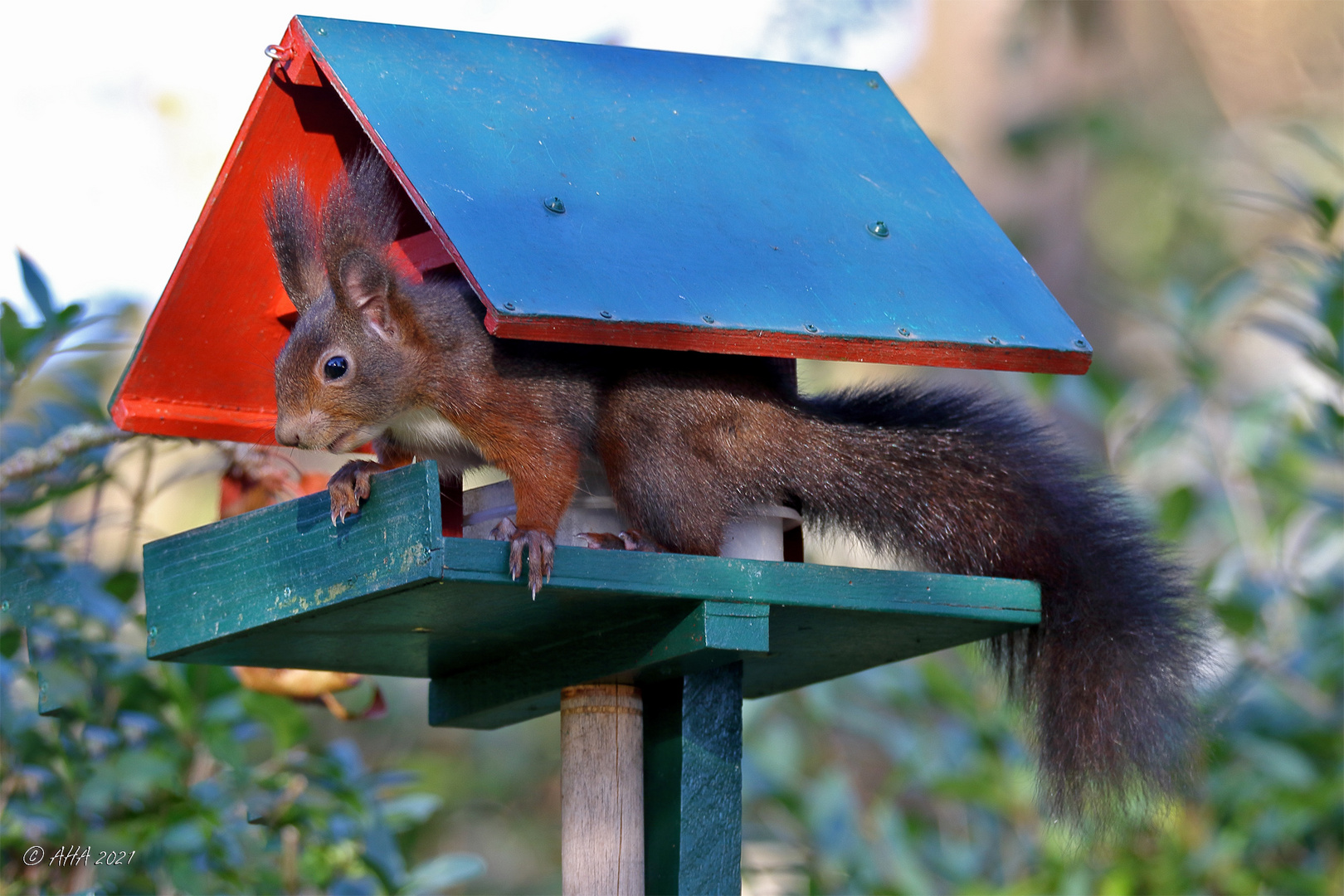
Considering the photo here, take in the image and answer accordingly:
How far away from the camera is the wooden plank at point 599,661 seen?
2012 mm

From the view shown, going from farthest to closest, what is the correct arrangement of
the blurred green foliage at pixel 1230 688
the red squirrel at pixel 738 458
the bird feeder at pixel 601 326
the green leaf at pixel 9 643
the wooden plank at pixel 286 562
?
1. the blurred green foliage at pixel 1230 688
2. the green leaf at pixel 9 643
3. the red squirrel at pixel 738 458
4. the bird feeder at pixel 601 326
5. the wooden plank at pixel 286 562

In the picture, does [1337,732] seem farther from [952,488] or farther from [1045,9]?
[1045,9]

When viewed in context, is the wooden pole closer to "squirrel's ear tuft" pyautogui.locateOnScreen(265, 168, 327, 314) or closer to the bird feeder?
the bird feeder

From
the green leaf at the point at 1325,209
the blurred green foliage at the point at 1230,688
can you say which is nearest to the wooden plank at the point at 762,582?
the blurred green foliage at the point at 1230,688

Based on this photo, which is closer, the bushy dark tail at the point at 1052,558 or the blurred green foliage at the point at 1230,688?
the bushy dark tail at the point at 1052,558

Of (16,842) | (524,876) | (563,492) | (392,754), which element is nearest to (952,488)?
(563,492)

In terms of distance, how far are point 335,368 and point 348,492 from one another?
1.18ft

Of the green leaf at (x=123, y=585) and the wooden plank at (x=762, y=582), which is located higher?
the green leaf at (x=123, y=585)

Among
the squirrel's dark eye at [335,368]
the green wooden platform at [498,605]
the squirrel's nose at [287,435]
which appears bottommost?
the green wooden platform at [498,605]

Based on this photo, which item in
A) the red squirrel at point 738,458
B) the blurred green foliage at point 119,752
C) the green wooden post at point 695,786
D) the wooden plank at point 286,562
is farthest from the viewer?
the blurred green foliage at point 119,752

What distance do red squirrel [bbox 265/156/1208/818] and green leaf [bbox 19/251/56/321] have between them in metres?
0.78

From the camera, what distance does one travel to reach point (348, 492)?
1926 mm

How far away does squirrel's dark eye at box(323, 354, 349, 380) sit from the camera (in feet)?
7.27

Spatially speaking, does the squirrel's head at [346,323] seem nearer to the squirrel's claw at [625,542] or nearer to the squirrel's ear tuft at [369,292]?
the squirrel's ear tuft at [369,292]
